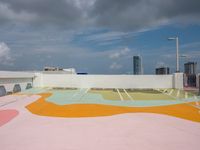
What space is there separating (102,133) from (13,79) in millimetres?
18065

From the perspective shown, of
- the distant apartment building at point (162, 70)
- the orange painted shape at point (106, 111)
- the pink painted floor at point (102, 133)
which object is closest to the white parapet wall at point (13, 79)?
the orange painted shape at point (106, 111)

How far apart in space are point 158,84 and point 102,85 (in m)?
5.78

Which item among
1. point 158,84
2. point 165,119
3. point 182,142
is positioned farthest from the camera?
point 158,84

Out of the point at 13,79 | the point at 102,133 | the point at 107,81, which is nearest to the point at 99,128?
the point at 102,133

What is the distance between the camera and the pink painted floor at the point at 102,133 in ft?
27.5

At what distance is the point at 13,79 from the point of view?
85.8 feet

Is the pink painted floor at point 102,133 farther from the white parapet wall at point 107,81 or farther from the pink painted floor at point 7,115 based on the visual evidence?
the white parapet wall at point 107,81

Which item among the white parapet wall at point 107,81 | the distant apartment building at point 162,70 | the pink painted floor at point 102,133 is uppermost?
the distant apartment building at point 162,70

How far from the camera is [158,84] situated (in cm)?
3028

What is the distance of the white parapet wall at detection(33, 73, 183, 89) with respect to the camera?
30.2m

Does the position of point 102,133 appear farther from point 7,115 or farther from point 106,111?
point 7,115

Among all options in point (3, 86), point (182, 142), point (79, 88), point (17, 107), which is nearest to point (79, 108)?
point (17, 107)

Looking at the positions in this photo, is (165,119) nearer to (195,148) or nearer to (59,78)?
(195,148)

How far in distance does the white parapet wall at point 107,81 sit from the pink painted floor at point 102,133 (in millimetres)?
17127
